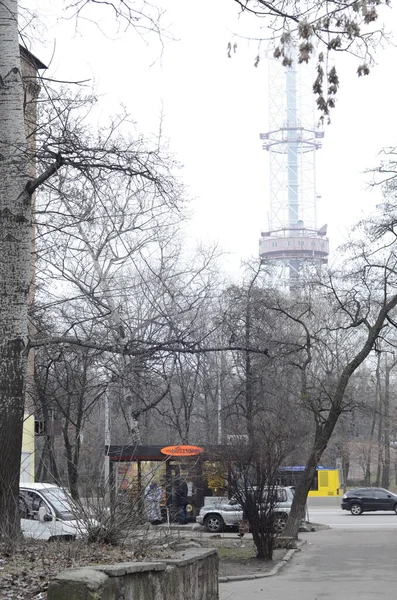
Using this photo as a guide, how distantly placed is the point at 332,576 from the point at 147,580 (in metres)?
10.5

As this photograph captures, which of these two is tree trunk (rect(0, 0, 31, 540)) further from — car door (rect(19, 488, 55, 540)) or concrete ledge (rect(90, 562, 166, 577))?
car door (rect(19, 488, 55, 540))

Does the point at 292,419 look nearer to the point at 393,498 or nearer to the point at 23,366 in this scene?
the point at 393,498

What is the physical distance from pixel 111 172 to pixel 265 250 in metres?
138

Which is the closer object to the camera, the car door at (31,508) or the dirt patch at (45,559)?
the dirt patch at (45,559)

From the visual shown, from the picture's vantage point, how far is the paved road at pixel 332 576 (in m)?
14.4

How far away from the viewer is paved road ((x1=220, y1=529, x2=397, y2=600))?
14.4m

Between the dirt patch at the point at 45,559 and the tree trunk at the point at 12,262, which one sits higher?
the tree trunk at the point at 12,262

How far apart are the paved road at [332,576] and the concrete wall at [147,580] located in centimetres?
403

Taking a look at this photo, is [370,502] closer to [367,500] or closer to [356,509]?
[367,500]

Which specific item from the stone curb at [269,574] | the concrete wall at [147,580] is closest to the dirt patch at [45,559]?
the concrete wall at [147,580]

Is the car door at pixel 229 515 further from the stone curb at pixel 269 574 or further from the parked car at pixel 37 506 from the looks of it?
the parked car at pixel 37 506

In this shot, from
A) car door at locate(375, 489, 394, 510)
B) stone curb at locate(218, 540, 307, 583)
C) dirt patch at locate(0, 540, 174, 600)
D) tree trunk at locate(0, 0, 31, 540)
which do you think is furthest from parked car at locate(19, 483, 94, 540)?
car door at locate(375, 489, 394, 510)

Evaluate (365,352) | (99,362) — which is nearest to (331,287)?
(365,352)

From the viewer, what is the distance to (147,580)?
7.64 m
